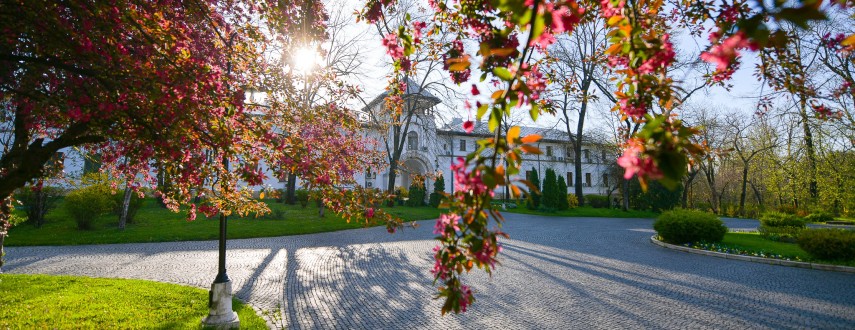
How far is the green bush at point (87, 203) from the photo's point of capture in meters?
13.0

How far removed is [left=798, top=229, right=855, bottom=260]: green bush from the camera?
348 inches

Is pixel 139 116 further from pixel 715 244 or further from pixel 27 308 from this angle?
pixel 715 244

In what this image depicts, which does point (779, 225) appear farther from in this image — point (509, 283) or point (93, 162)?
point (93, 162)

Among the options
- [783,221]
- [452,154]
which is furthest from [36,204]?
[452,154]

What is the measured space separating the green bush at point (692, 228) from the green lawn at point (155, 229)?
11385 mm

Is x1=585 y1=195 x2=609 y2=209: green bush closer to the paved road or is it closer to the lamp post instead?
the paved road

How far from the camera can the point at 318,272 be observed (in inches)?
320

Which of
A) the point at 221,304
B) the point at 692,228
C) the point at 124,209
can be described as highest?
the point at 124,209

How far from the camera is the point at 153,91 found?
3023mm

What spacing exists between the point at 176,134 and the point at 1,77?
2.19 meters

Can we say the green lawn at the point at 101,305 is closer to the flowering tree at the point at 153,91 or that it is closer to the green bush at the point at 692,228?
the flowering tree at the point at 153,91

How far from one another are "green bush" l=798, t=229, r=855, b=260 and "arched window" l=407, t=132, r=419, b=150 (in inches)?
1069

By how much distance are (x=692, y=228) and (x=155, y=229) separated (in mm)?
17618

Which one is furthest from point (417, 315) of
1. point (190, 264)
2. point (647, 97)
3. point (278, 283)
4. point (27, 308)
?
point (190, 264)
